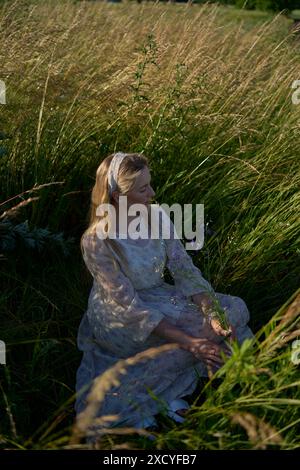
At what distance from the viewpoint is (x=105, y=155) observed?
145 inches

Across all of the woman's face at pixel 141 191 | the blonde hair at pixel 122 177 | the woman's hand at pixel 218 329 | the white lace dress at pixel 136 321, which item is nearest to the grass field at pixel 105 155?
the white lace dress at pixel 136 321

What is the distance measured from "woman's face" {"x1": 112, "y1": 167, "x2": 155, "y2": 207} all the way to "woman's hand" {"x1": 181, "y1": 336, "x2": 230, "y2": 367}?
20.2 inches

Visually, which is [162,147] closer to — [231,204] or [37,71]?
[231,204]

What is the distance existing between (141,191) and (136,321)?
1.48 feet

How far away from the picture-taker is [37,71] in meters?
3.79

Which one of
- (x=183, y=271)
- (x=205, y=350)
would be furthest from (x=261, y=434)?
(x=183, y=271)

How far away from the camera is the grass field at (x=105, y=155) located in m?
3.02

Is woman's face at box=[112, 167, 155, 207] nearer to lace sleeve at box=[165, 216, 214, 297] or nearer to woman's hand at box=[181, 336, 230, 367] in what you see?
lace sleeve at box=[165, 216, 214, 297]

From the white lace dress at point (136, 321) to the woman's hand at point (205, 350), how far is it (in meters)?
0.08

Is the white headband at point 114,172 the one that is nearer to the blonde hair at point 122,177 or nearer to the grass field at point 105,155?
the blonde hair at point 122,177

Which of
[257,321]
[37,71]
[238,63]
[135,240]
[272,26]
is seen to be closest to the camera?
[135,240]
